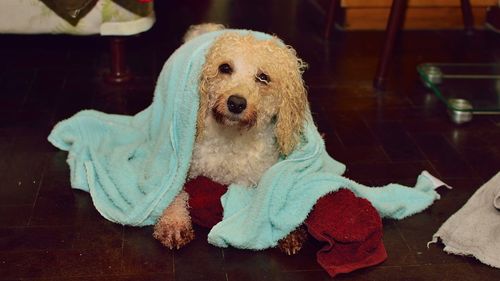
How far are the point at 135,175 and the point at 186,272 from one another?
1.61ft

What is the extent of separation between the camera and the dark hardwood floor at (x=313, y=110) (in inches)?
81.8

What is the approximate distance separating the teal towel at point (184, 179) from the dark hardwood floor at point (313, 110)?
0.19 ft

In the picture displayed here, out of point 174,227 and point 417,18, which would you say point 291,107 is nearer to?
point 174,227

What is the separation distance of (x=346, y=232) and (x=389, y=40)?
158 cm

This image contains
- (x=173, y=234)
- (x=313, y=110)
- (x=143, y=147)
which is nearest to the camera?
(x=173, y=234)

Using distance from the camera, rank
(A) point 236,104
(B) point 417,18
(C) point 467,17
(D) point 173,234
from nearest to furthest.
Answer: (A) point 236,104, (D) point 173,234, (C) point 467,17, (B) point 417,18

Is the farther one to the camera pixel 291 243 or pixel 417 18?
pixel 417 18

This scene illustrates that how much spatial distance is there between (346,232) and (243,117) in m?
0.47

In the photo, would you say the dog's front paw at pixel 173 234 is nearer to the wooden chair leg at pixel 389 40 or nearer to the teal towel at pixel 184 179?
the teal towel at pixel 184 179

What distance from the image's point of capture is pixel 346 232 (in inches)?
81.8

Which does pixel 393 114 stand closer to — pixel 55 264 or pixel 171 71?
pixel 171 71

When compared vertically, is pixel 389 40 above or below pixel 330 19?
above

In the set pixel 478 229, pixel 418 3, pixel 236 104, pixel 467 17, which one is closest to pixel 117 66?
pixel 236 104

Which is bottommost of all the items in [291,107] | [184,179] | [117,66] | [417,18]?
[117,66]
